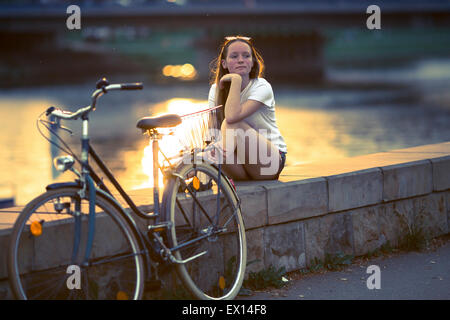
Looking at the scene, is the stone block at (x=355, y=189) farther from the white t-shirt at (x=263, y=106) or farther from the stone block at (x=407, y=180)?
the white t-shirt at (x=263, y=106)

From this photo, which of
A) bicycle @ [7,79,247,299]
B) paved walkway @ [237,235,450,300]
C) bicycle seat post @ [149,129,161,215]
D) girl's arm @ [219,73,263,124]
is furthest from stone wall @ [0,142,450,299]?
bicycle seat post @ [149,129,161,215]

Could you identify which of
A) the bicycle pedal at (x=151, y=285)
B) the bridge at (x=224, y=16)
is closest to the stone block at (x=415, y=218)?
the bicycle pedal at (x=151, y=285)

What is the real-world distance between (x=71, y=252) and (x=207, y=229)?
88 cm

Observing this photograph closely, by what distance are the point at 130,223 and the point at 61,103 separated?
34915mm

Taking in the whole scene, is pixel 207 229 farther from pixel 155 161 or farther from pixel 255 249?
pixel 255 249

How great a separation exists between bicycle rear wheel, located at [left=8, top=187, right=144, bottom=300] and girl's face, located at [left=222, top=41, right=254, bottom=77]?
5.79 ft

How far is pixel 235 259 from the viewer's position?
5.07 meters

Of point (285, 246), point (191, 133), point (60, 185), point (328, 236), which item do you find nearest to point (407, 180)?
point (328, 236)

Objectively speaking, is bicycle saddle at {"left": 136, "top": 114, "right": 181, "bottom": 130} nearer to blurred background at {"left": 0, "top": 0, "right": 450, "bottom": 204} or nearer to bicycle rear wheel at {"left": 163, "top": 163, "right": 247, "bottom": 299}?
bicycle rear wheel at {"left": 163, "top": 163, "right": 247, "bottom": 299}

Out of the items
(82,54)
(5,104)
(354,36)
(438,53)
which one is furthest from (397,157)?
(354,36)

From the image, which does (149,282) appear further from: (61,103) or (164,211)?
(61,103)

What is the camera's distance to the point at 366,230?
19.6 ft

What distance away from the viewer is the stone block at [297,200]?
5.37m
